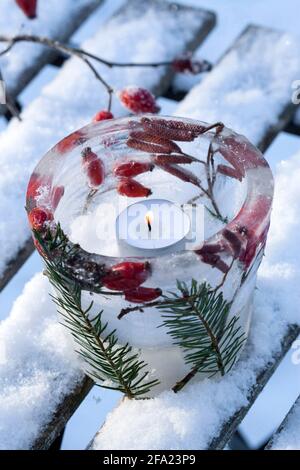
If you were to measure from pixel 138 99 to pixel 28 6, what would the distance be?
293mm

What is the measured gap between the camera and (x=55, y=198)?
88 cm

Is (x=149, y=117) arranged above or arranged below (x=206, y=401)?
above

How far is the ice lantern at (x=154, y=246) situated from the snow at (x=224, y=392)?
2 cm

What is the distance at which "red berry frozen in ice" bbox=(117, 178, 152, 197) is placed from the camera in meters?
0.96

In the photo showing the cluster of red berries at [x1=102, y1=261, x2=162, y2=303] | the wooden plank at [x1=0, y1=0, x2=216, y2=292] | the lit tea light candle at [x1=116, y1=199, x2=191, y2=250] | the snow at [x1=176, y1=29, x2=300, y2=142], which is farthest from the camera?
the wooden plank at [x1=0, y1=0, x2=216, y2=292]

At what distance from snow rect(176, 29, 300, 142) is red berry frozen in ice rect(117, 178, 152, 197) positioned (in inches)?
11.5

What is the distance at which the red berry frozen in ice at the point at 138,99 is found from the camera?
3.85 feet

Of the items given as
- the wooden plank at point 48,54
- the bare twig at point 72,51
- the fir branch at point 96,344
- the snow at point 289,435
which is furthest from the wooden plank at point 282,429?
the wooden plank at point 48,54

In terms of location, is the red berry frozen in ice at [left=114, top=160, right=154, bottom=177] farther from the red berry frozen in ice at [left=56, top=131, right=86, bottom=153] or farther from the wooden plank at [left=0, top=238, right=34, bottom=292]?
the wooden plank at [left=0, top=238, right=34, bottom=292]

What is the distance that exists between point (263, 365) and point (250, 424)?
1.94 ft

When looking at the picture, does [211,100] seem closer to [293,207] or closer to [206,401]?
[293,207]

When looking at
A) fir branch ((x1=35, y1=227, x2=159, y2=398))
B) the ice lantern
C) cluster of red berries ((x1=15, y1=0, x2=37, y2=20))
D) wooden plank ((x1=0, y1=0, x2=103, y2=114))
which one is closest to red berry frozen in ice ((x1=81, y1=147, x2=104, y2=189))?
the ice lantern

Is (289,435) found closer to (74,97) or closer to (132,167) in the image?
(132,167)
